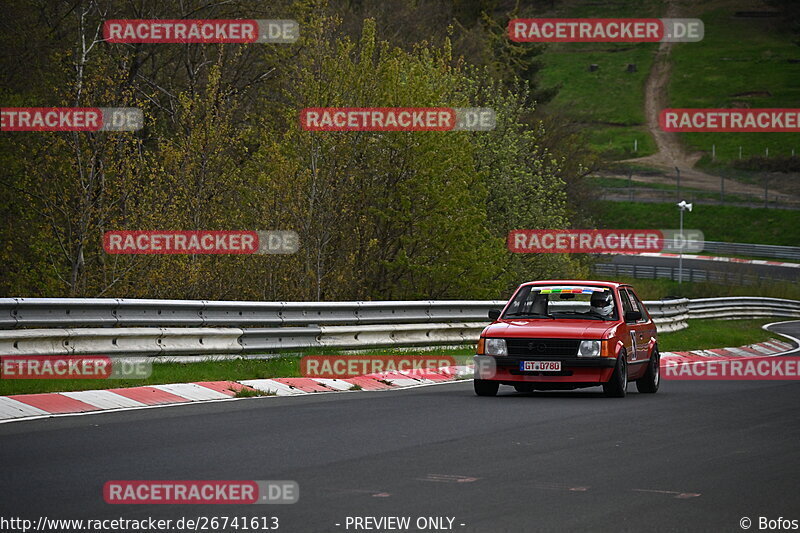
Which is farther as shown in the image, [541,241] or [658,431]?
[541,241]

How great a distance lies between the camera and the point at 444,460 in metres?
9.93

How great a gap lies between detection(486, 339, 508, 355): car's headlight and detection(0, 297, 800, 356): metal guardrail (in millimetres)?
3424

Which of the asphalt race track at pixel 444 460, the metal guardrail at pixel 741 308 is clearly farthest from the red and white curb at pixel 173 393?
the metal guardrail at pixel 741 308

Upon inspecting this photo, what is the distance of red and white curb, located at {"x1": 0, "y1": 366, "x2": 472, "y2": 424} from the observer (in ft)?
→ 41.3

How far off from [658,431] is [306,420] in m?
3.32

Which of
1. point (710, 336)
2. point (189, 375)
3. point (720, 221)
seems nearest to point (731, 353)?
point (710, 336)

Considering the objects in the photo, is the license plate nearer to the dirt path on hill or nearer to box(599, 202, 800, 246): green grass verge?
box(599, 202, 800, 246): green grass verge

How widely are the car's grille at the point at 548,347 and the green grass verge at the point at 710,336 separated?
1228 cm

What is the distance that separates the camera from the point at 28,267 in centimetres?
2678

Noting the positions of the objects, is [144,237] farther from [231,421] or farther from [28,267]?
[231,421]

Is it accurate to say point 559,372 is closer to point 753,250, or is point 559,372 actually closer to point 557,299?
point 557,299

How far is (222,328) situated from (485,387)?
3663 millimetres

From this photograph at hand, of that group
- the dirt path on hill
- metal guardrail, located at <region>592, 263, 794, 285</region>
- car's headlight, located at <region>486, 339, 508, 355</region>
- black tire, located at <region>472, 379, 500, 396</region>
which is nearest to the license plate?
car's headlight, located at <region>486, 339, 508, 355</region>

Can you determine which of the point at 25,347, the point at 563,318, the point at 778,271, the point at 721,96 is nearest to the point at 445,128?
the point at 563,318
